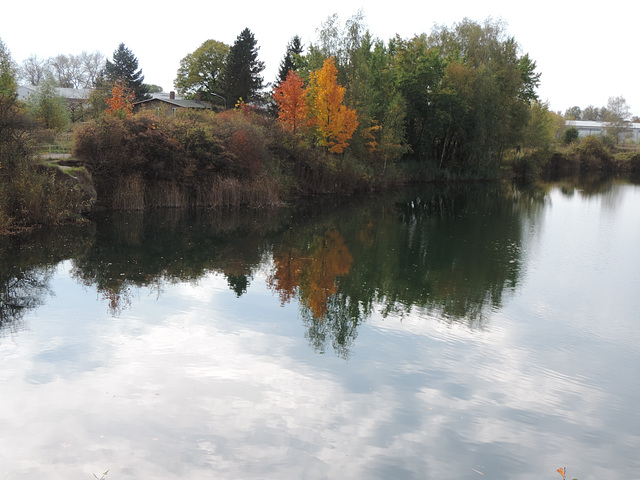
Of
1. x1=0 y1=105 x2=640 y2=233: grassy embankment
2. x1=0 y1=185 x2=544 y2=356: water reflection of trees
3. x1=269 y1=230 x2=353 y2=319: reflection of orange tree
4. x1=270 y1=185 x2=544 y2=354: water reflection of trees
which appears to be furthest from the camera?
x1=0 y1=105 x2=640 y2=233: grassy embankment

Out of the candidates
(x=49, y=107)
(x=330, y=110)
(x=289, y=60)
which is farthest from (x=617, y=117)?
(x=49, y=107)

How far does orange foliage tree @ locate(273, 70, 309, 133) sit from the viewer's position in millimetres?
32250

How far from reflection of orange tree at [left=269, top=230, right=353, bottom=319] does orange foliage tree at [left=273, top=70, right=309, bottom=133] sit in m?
15.0

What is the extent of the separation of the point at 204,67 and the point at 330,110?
42381mm

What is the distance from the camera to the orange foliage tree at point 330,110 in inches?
1275

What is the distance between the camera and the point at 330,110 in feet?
108

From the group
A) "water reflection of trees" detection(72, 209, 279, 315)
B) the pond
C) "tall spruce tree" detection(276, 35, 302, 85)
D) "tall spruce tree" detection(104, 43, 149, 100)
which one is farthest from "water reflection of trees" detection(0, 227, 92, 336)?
"tall spruce tree" detection(104, 43, 149, 100)

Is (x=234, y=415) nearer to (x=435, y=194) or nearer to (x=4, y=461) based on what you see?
(x=4, y=461)

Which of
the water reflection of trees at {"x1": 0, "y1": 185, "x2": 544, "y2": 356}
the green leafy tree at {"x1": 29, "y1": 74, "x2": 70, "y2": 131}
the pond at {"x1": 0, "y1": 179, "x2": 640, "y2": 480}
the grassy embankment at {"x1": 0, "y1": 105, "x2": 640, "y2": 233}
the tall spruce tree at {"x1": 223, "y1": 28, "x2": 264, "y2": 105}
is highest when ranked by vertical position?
the tall spruce tree at {"x1": 223, "y1": 28, "x2": 264, "y2": 105}

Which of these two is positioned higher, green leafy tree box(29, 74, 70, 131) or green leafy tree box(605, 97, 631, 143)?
green leafy tree box(605, 97, 631, 143)

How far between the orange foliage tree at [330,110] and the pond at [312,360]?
16484 millimetres

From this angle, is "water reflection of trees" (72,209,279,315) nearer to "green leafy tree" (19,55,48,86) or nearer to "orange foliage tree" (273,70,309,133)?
"orange foliage tree" (273,70,309,133)

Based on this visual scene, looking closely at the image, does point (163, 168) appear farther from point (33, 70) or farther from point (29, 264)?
point (33, 70)

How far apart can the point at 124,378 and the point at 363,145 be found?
102 ft
